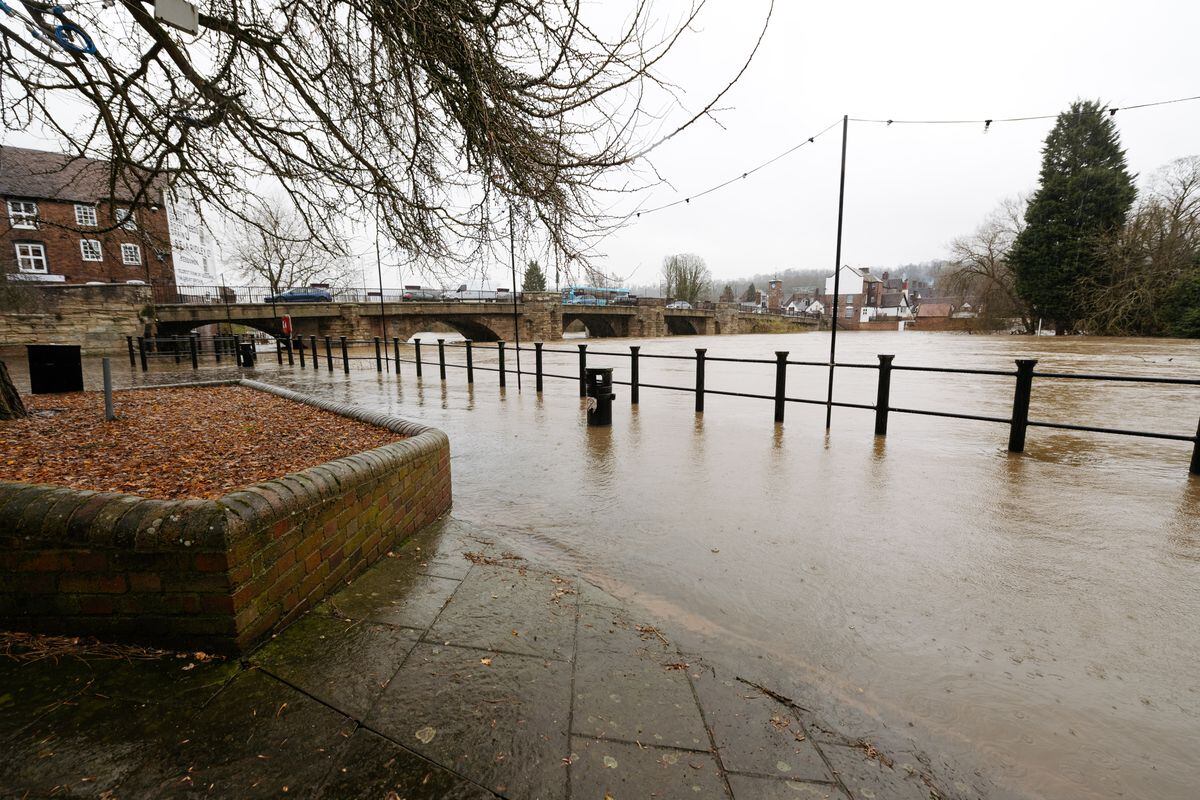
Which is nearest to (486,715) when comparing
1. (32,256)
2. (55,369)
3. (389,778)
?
(389,778)

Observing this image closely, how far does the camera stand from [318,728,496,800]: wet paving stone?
4.92ft

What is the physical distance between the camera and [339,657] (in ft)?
6.78

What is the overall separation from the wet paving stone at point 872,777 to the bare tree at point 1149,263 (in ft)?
136

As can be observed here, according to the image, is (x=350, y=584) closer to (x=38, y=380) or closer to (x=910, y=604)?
(x=910, y=604)

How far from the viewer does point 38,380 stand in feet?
24.3

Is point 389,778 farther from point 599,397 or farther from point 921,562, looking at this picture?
point 599,397

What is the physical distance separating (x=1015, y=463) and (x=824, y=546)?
3.47m

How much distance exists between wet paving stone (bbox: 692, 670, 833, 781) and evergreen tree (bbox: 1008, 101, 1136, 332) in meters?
44.1

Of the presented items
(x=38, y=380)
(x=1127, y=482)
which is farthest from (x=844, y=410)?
(x=38, y=380)

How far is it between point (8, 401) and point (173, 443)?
210cm

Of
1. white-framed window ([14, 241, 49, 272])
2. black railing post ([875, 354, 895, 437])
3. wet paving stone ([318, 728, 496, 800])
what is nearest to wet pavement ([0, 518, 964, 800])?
wet paving stone ([318, 728, 496, 800])

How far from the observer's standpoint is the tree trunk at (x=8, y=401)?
4.61 meters

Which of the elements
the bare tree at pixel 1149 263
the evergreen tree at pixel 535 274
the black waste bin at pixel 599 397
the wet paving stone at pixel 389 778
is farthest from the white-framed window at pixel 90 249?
the bare tree at pixel 1149 263

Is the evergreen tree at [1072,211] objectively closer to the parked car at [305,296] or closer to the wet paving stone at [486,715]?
the wet paving stone at [486,715]
